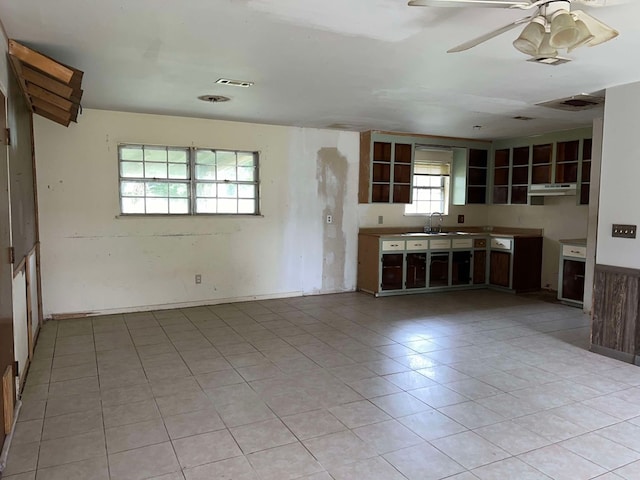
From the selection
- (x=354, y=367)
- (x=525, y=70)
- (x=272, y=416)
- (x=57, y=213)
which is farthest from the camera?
(x=57, y=213)

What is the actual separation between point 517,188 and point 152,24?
6.05m

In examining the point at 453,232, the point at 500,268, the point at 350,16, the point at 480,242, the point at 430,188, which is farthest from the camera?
the point at 430,188

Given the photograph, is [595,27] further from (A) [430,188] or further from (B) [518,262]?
(A) [430,188]

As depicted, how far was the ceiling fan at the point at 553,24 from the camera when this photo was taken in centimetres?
199

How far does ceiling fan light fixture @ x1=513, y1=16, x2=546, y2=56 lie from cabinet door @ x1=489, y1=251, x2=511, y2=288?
5002 mm

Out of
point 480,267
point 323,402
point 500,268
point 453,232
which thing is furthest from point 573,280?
point 323,402

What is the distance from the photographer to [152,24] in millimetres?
2668

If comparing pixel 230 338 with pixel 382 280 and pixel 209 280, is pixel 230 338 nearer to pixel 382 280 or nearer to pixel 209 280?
pixel 209 280

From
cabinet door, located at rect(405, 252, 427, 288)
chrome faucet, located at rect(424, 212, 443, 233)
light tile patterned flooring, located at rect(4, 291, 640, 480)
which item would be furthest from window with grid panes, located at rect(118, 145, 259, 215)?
chrome faucet, located at rect(424, 212, 443, 233)

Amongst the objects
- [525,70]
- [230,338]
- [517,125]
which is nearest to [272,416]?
[230,338]

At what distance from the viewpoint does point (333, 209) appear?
21.8 feet

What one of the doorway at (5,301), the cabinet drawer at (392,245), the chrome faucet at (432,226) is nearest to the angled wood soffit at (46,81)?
the doorway at (5,301)

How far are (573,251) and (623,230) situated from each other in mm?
2071

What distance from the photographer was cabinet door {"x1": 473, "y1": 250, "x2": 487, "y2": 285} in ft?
23.4
